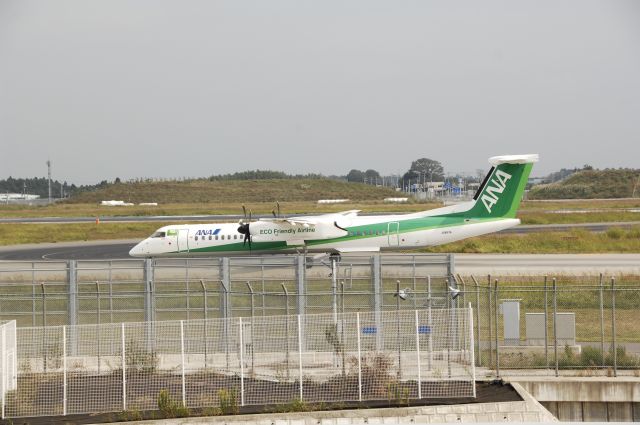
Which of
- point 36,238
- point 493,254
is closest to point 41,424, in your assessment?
point 493,254

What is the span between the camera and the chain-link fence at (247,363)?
1767 cm

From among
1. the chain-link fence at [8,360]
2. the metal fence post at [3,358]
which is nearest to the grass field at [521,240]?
the chain-link fence at [8,360]

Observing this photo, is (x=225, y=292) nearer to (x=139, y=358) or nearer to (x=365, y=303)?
(x=139, y=358)

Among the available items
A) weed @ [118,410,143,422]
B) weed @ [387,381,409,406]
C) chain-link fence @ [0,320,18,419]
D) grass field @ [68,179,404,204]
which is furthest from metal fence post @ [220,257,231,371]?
grass field @ [68,179,404,204]

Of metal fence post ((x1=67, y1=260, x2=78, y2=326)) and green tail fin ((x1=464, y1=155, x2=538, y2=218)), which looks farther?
green tail fin ((x1=464, y1=155, x2=538, y2=218))

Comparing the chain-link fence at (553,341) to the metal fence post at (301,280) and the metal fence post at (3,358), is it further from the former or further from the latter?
the metal fence post at (3,358)

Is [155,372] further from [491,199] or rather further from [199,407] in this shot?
[491,199]

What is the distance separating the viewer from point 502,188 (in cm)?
4212

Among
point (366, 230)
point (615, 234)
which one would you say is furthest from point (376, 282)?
point (615, 234)

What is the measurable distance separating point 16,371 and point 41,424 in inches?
82.6

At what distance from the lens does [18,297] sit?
22938mm

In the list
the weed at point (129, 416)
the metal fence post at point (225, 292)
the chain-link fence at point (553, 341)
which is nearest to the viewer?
the weed at point (129, 416)

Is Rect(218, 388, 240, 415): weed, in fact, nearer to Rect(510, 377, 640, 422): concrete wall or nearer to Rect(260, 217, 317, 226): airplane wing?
Rect(510, 377, 640, 422): concrete wall

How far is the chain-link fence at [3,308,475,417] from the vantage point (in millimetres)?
17672
